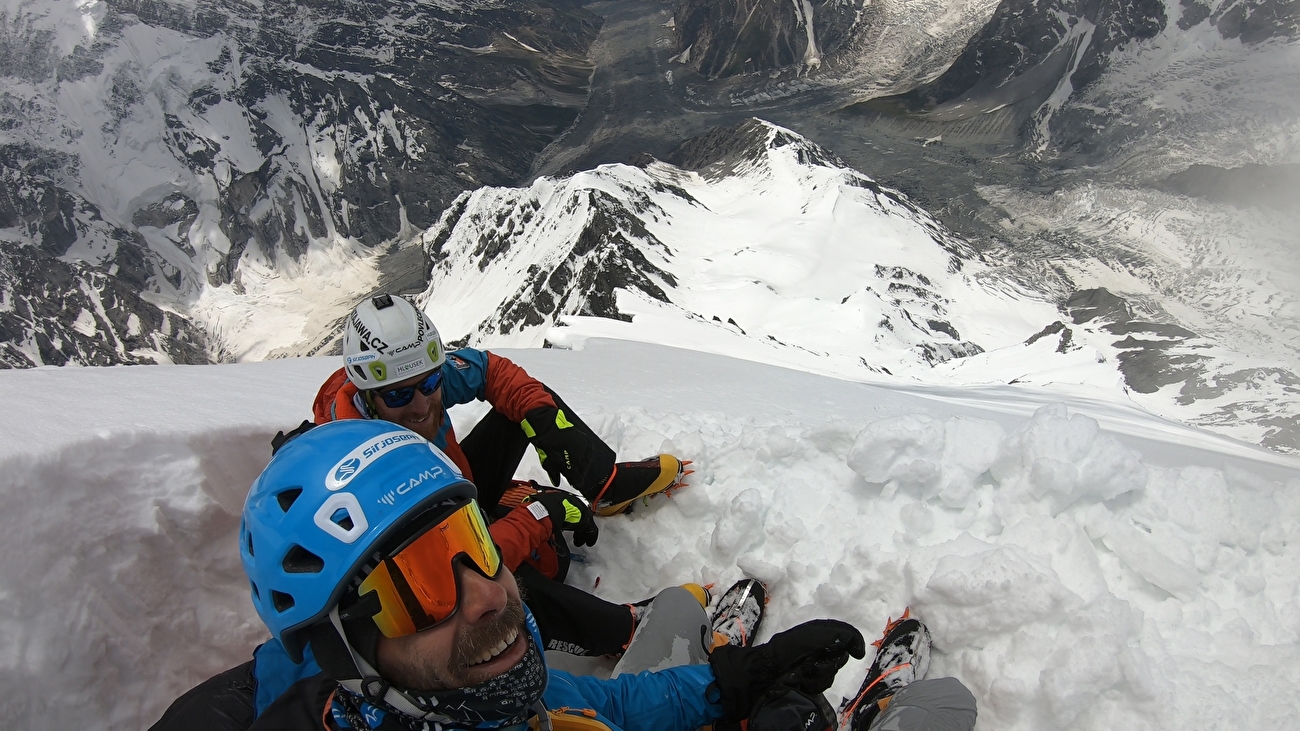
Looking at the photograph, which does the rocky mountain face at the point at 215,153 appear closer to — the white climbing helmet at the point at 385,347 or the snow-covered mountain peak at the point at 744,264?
the snow-covered mountain peak at the point at 744,264

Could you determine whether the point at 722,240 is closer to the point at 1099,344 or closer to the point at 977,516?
the point at 1099,344

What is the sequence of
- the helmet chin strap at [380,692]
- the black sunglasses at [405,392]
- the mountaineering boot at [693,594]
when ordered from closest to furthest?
the helmet chin strap at [380,692] → the mountaineering boot at [693,594] → the black sunglasses at [405,392]

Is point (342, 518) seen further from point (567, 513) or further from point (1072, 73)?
point (1072, 73)

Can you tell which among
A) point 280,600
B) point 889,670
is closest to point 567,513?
point 889,670

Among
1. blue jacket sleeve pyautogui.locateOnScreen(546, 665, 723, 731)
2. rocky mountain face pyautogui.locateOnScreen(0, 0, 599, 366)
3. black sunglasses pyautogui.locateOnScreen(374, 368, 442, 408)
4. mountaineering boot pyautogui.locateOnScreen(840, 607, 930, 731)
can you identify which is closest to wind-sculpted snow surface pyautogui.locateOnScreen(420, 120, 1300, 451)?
black sunglasses pyautogui.locateOnScreen(374, 368, 442, 408)

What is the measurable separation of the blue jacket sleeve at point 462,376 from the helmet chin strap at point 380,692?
2542mm

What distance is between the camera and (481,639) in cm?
241

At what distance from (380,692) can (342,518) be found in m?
0.59

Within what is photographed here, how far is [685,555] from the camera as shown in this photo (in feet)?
15.6

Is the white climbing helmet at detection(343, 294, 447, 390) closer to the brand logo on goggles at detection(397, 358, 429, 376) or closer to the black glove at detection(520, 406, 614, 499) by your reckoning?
the brand logo on goggles at detection(397, 358, 429, 376)

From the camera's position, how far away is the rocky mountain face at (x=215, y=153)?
14125 centimetres

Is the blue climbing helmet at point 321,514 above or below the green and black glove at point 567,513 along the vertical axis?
above

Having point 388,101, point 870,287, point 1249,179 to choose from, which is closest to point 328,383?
point 870,287

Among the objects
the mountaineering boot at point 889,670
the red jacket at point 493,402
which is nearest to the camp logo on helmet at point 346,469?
the red jacket at point 493,402
